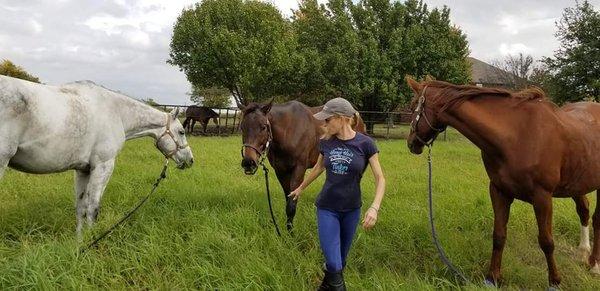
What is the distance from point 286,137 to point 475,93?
2.47 meters

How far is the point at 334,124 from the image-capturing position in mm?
3229

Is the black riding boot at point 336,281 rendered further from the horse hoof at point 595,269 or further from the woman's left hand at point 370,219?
the horse hoof at point 595,269

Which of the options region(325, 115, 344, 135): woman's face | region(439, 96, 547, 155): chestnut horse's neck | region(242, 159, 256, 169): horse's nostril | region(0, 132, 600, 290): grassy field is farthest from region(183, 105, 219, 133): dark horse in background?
region(325, 115, 344, 135): woman's face

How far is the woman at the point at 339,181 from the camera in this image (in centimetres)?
314

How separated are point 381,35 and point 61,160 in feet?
71.8

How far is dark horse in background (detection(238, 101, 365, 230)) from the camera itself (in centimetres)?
490

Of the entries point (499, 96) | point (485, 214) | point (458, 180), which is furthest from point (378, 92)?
point (499, 96)

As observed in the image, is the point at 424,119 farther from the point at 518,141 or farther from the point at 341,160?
the point at 341,160

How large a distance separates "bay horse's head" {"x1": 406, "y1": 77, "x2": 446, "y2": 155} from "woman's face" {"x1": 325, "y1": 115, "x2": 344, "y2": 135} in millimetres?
1309

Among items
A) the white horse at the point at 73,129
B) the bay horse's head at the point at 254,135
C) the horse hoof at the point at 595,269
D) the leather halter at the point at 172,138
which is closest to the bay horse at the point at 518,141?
the horse hoof at the point at 595,269

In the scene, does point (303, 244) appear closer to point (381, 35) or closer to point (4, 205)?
point (4, 205)

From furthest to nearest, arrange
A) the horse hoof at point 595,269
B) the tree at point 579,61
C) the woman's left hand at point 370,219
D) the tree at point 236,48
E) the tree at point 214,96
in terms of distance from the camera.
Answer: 1. the tree at point 214,96
2. the tree at point 236,48
3. the tree at point 579,61
4. the horse hoof at point 595,269
5. the woman's left hand at point 370,219

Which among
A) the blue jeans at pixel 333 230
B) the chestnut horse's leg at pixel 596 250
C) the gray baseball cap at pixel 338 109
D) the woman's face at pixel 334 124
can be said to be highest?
the gray baseball cap at pixel 338 109

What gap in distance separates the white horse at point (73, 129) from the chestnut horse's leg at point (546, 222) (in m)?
4.29
